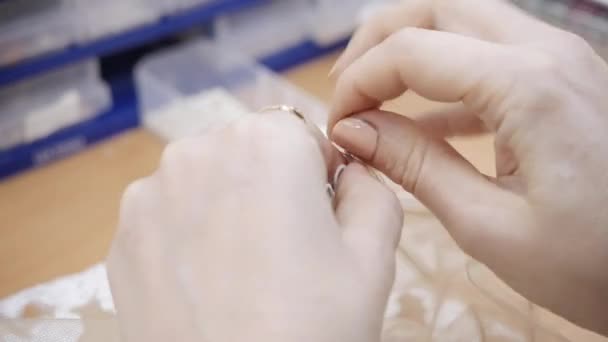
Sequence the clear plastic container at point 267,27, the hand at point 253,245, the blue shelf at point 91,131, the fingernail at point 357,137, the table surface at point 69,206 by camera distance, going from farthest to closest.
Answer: the clear plastic container at point 267,27, the blue shelf at point 91,131, the table surface at point 69,206, the fingernail at point 357,137, the hand at point 253,245

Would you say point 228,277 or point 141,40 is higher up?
point 228,277

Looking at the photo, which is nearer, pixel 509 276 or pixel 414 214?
pixel 509 276

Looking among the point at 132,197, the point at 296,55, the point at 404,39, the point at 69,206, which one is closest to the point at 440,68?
the point at 404,39

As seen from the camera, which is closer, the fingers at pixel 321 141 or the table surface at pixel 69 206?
the fingers at pixel 321 141

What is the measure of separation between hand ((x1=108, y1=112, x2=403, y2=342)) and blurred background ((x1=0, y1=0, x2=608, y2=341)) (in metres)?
0.19

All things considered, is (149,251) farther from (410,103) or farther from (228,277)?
(410,103)

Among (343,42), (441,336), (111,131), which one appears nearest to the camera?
(441,336)

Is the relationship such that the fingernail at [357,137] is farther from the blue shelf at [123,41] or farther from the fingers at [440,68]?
the blue shelf at [123,41]

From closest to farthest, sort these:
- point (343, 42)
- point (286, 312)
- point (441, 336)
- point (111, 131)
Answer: point (286, 312), point (441, 336), point (111, 131), point (343, 42)

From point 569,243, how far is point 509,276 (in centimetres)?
4

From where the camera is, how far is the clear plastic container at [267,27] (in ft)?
2.68

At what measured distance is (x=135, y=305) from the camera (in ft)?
1.03

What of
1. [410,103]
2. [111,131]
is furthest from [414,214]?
[111,131]

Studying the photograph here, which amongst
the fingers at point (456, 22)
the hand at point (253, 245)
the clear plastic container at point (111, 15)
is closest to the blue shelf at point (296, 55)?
the clear plastic container at point (111, 15)
